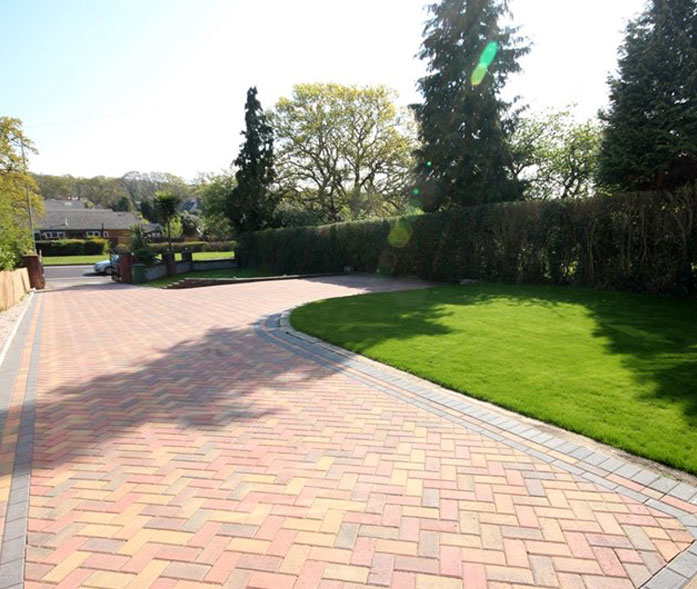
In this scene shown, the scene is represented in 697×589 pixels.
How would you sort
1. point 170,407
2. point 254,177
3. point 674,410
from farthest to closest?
point 254,177 < point 170,407 < point 674,410

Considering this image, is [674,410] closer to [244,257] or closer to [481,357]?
[481,357]

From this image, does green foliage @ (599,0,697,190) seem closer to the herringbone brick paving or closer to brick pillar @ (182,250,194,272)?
the herringbone brick paving

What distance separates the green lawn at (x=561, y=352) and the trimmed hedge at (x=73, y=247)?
48.7 meters

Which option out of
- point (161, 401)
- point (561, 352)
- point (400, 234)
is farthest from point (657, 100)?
point (161, 401)

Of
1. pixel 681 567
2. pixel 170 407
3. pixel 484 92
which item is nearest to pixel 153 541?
pixel 170 407

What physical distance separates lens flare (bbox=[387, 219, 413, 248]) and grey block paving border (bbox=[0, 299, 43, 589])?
43.7 feet

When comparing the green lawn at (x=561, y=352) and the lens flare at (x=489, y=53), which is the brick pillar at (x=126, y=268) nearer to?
the green lawn at (x=561, y=352)

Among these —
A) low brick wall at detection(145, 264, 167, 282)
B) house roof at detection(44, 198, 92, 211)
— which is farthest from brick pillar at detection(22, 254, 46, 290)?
house roof at detection(44, 198, 92, 211)

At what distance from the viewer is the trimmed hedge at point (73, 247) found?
152ft

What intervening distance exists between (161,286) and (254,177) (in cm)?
1304

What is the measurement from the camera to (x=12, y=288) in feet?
45.2

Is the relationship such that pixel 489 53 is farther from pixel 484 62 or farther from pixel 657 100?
pixel 657 100

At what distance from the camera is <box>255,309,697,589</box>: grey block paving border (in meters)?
2.05

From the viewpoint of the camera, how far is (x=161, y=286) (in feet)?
66.3
